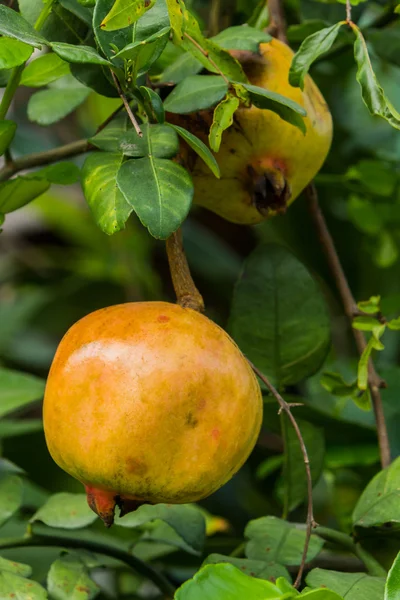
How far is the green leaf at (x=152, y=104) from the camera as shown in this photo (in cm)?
38

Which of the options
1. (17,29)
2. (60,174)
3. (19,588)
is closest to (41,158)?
(60,174)

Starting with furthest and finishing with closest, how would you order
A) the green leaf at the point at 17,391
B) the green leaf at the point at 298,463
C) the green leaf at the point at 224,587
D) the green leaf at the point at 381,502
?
1. the green leaf at the point at 17,391
2. the green leaf at the point at 298,463
3. the green leaf at the point at 381,502
4. the green leaf at the point at 224,587

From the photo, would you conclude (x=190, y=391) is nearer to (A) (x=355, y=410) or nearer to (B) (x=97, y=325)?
(B) (x=97, y=325)

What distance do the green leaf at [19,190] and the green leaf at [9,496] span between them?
0.17m

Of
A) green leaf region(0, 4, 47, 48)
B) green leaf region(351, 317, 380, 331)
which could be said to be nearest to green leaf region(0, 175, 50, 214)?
green leaf region(0, 4, 47, 48)

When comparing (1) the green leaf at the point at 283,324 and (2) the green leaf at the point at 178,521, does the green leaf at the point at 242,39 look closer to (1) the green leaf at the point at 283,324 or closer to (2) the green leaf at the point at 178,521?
(1) the green leaf at the point at 283,324

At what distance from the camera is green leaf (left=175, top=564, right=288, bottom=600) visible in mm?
341

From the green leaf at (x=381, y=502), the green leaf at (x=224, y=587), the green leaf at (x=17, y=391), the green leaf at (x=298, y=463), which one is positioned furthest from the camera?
the green leaf at (x=17, y=391)

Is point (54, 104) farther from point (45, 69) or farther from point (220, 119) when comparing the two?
point (220, 119)

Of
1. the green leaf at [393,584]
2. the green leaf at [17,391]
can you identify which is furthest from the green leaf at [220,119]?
the green leaf at [17,391]

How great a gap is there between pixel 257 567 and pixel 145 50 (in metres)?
0.27

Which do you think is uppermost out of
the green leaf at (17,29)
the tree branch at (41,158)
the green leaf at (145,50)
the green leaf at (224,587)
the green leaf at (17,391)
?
the green leaf at (17,29)

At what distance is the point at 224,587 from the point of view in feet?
1.15

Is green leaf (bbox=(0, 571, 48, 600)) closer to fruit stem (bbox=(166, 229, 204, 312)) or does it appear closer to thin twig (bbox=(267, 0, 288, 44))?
fruit stem (bbox=(166, 229, 204, 312))
